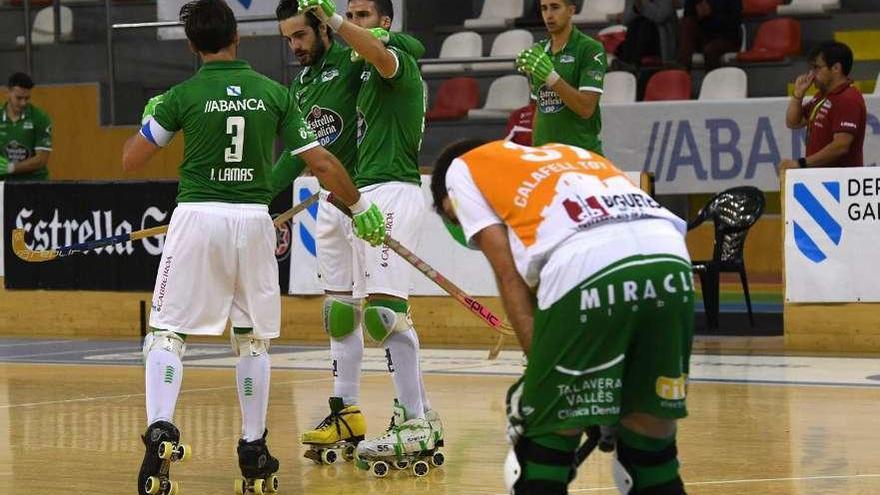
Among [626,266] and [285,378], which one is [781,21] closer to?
[285,378]

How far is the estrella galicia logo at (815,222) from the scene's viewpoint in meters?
13.4

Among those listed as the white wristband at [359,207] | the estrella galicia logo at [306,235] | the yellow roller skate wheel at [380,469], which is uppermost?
the white wristband at [359,207]

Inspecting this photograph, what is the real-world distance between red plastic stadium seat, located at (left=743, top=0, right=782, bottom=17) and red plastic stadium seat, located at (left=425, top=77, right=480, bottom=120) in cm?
342

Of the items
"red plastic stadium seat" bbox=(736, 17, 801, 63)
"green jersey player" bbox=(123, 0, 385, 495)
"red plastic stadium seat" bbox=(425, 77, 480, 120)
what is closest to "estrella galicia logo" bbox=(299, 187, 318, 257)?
"red plastic stadium seat" bbox=(425, 77, 480, 120)

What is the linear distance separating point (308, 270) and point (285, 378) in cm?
270

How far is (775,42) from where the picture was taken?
64.7 feet

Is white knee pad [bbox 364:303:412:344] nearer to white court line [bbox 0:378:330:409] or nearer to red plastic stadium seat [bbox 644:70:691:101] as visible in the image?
white court line [bbox 0:378:330:409]

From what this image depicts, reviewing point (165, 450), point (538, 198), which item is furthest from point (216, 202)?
point (538, 198)

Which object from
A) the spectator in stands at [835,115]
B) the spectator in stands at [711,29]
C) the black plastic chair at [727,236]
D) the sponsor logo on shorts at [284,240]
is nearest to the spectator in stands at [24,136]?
the sponsor logo on shorts at [284,240]

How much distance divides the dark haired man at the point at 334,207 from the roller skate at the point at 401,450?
346mm

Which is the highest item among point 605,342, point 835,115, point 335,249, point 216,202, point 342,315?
point 605,342

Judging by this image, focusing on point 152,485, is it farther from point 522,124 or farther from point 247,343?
point 522,124

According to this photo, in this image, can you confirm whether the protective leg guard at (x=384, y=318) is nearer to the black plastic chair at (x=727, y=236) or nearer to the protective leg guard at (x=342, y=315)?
the protective leg guard at (x=342, y=315)

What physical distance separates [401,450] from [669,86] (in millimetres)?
11193
